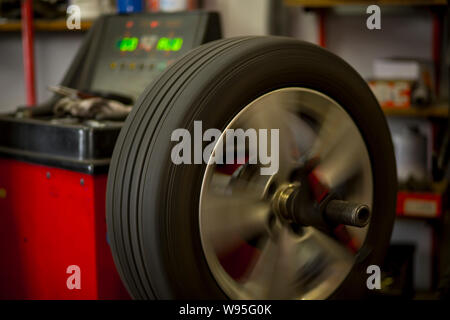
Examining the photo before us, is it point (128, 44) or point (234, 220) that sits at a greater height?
point (128, 44)

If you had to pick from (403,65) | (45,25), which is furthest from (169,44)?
(45,25)

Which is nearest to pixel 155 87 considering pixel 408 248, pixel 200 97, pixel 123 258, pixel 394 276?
pixel 200 97

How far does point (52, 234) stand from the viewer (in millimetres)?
1449

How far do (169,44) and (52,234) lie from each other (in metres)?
0.65

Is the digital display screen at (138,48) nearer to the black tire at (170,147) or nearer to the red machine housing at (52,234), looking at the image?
the red machine housing at (52,234)

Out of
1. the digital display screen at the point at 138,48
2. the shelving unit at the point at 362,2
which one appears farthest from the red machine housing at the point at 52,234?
the shelving unit at the point at 362,2

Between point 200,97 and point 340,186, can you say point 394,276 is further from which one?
point 200,97

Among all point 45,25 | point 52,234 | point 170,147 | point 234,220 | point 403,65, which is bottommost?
point 52,234

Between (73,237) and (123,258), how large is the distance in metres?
0.38

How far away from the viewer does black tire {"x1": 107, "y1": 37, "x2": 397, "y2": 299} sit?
37.5 inches

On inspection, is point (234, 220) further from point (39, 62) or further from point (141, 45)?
point (39, 62)

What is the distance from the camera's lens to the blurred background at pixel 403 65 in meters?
2.22
